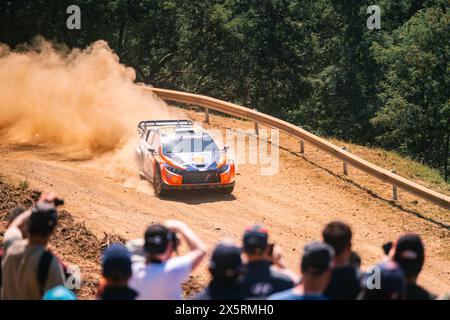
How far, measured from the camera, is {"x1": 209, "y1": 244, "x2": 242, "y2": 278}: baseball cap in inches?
236

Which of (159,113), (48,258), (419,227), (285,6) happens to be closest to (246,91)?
(285,6)

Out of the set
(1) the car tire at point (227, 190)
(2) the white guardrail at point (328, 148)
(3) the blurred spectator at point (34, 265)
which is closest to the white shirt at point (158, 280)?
(3) the blurred spectator at point (34, 265)

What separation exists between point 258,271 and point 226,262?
0.55 meters

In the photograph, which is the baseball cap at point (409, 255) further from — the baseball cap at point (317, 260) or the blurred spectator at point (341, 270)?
the baseball cap at point (317, 260)

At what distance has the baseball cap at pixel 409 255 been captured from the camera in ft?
21.3

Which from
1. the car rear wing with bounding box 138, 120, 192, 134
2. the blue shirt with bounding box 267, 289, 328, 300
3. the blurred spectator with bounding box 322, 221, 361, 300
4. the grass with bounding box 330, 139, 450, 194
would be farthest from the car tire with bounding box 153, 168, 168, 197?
the blue shirt with bounding box 267, 289, 328, 300

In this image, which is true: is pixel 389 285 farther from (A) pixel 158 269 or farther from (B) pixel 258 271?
(A) pixel 158 269

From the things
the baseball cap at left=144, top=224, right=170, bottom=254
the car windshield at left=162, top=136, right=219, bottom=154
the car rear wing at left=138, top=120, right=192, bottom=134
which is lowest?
the baseball cap at left=144, top=224, right=170, bottom=254

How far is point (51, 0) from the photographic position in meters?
34.8

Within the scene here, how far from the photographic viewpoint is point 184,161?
57.7 feet

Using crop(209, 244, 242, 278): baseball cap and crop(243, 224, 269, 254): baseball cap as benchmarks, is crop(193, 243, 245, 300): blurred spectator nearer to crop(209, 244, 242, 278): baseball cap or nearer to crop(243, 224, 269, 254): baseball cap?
crop(209, 244, 242, 278): baseball cap

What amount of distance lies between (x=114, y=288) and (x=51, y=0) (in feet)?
102

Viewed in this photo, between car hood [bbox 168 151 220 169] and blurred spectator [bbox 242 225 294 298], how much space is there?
11.1 meters
